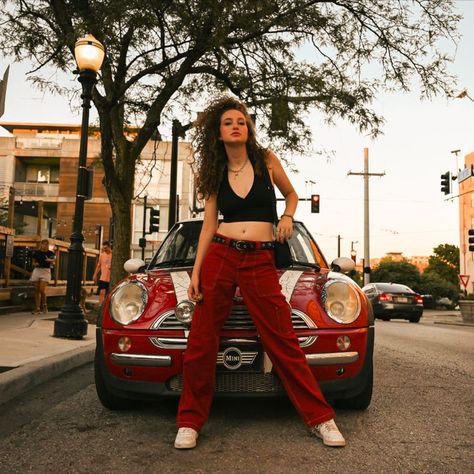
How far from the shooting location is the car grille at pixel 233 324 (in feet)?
10.5

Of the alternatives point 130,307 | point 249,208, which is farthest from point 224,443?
point 249,208

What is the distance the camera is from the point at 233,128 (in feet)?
10.4

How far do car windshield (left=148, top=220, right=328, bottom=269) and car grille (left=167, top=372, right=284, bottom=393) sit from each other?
4.35 feet

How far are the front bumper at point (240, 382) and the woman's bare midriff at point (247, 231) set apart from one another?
2.48 ft

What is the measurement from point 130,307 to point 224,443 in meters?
1.06

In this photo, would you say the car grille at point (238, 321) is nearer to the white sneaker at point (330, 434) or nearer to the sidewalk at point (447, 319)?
the white sneaker at point (330, 434)

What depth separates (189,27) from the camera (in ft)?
30.4

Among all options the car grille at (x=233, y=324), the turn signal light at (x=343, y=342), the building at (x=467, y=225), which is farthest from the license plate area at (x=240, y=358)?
the building at (x=467, y=225)

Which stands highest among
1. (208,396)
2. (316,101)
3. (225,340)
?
(316,101)

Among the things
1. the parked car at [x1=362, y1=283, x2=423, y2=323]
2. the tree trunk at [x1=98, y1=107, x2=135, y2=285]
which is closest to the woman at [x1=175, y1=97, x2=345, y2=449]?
the tree trunk at [x1=98, y1=107, x2=135, y2=285]

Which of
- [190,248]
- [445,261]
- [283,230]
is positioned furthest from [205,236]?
[445,261]

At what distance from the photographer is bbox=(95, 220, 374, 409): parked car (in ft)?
10.4

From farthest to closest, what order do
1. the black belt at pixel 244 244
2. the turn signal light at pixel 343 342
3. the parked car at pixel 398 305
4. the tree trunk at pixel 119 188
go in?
1. the parked car at pixel 398 305
2. the tree trunk at pixel 119 188
3. the turn signal light at pixel 343 342
4. the black belt at pixel 244 244

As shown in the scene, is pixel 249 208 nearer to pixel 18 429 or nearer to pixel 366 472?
pixel 366 472
